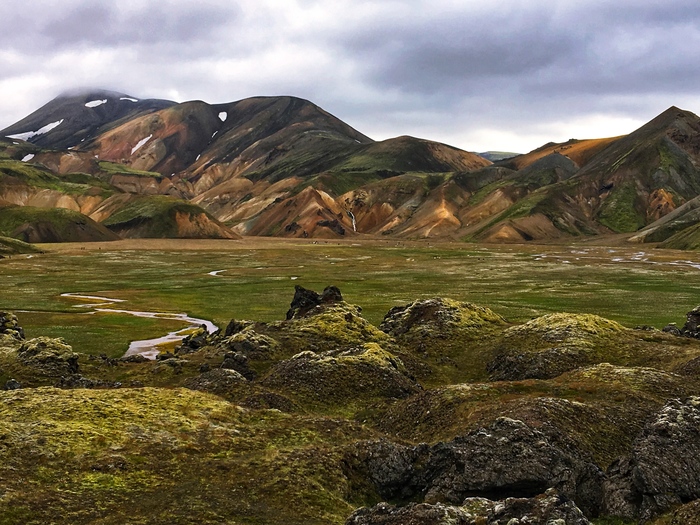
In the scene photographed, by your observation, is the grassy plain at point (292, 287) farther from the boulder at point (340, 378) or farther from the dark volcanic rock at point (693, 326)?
the boulder at point (340, 378)

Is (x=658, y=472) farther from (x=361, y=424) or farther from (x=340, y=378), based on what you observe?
(x=340, y=378)

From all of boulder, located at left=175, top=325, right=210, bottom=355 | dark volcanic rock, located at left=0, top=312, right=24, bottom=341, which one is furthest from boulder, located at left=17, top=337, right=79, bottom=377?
boulder, located at left=175, top=325, right=210, bottom=355

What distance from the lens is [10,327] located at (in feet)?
158

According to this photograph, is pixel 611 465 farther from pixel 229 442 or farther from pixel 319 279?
pixel 319 279

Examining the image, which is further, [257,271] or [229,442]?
[257,271]

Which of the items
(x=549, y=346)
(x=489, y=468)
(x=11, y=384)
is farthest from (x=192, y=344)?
(x=489, y=468)

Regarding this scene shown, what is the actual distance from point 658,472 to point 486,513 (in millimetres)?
7112

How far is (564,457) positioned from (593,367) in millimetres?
13241

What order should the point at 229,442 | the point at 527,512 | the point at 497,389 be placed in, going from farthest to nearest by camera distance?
the point at 497,389 < the point at 229,442 < the point at 527,512

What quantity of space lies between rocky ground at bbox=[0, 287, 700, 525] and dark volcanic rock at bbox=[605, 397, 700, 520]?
47 millimetres

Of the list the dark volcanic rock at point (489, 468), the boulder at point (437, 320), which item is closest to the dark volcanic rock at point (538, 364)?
→ the boulder at point (437, 320)

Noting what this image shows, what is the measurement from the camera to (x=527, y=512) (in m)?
14.8

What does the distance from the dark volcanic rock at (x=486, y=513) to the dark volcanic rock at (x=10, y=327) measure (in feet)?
126

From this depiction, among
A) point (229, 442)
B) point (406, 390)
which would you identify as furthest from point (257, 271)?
point (229, 442)
